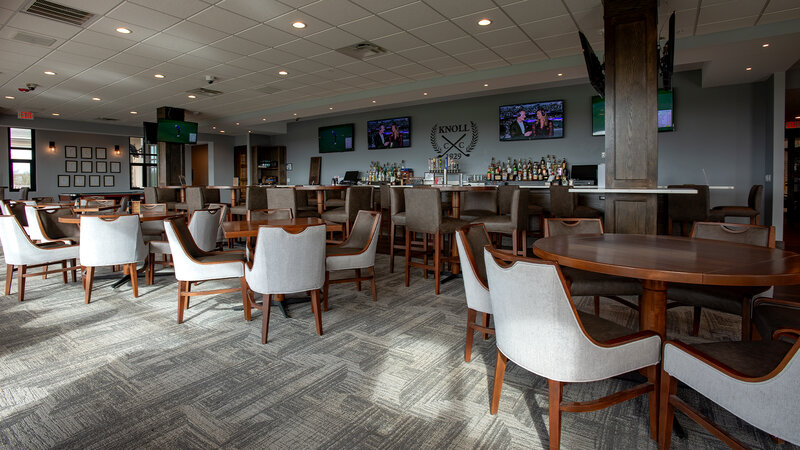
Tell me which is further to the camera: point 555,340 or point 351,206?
point 351,206

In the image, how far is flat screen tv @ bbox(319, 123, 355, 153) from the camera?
39.8 ft

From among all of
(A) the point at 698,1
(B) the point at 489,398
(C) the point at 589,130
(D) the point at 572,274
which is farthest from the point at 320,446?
(C) the point at 589,130

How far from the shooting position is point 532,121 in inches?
352

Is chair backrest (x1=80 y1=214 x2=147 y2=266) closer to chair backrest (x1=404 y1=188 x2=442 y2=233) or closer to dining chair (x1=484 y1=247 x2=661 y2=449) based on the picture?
chair backrest (x1=404 y1=188 x2=442 y2=233)

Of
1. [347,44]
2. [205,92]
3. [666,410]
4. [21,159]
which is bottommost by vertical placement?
[666,410]

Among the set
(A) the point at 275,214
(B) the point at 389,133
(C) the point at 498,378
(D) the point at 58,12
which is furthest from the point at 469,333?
(B) the point at 389,133

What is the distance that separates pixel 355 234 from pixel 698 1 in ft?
14.5

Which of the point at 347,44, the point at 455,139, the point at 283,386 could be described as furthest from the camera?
the point at 455,139

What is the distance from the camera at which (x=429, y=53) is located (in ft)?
20.7

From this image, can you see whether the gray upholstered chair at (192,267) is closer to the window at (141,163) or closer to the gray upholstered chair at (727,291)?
the gray upholstered chair at (727,291)

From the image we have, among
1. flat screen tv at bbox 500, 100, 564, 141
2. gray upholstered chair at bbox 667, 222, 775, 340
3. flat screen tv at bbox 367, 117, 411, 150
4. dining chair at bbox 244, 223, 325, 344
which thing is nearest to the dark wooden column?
gray upholstered chair at bbox 667, 222, 775, 340

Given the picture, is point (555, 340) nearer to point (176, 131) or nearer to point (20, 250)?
point (20, 250)

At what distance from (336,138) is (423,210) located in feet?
28.1

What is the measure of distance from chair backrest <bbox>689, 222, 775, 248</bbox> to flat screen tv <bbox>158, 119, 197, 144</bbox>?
11062 mm
